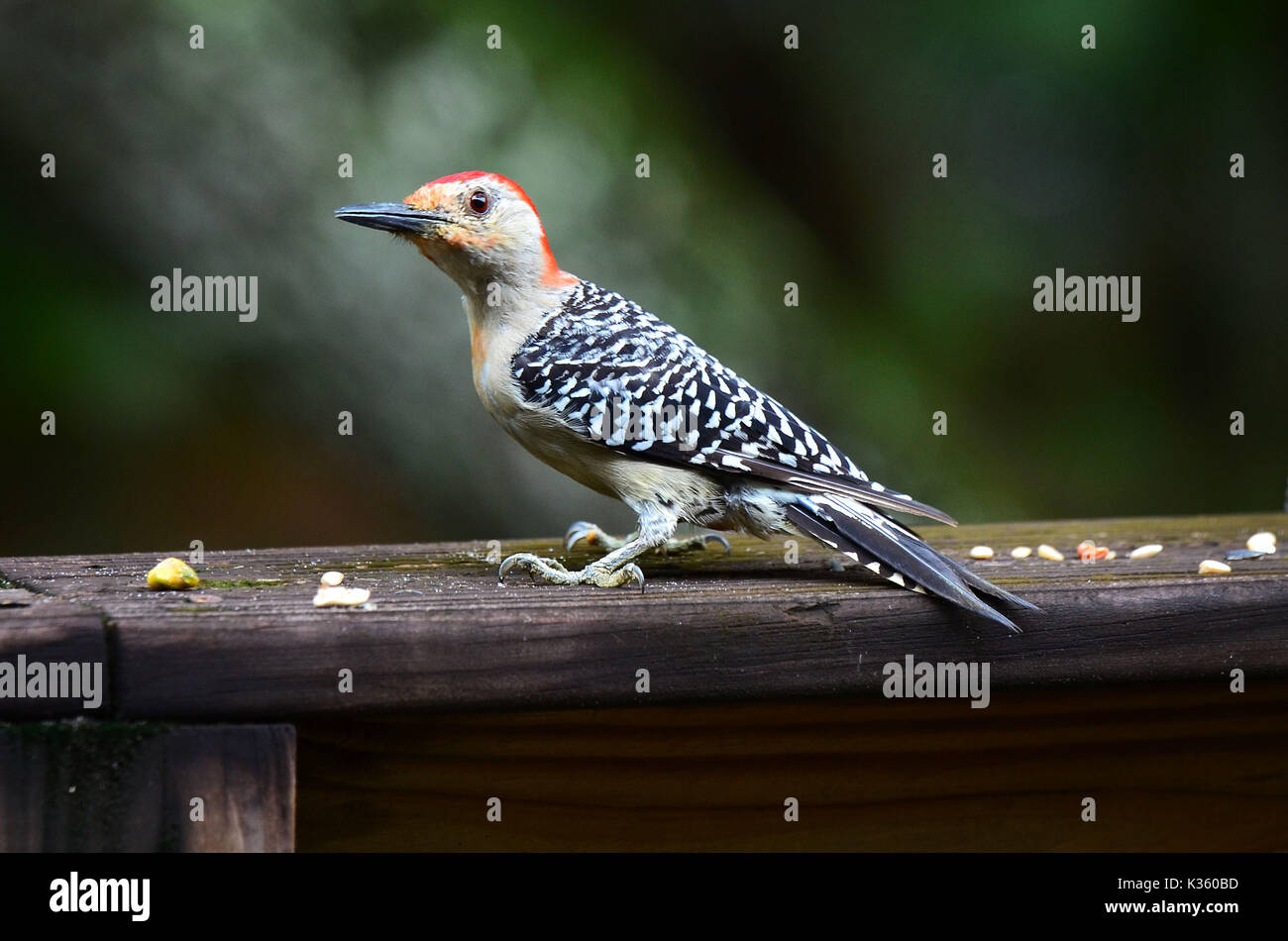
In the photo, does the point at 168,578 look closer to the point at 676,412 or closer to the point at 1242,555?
the point at 676,412

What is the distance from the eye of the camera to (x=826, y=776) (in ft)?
6.66

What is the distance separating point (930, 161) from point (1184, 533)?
93.4 inches

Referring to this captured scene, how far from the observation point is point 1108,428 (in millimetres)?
4980

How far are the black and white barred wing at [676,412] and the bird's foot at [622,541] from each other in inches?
18.2

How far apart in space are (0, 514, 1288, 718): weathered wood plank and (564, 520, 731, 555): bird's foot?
568 mm

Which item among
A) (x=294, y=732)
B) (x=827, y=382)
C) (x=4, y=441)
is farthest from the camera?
(x=827, y=382)

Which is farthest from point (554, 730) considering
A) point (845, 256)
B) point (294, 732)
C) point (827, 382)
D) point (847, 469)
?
point (845, 256)

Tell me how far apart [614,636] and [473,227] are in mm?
1342

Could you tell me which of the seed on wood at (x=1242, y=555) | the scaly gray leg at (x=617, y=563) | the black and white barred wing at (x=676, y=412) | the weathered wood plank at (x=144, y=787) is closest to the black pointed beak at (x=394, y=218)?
the black and white barred wing at (x=676, y=412)

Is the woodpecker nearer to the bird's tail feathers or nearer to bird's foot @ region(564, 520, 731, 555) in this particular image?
the bird's tail feathers

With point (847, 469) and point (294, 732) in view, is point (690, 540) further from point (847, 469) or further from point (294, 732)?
point (294, 732)

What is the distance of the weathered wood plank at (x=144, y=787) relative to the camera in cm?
152

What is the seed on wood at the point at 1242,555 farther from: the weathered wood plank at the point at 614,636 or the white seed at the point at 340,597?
the white seed at the point at 340,597

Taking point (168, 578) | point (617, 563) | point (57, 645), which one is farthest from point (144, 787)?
point (617, 563)
